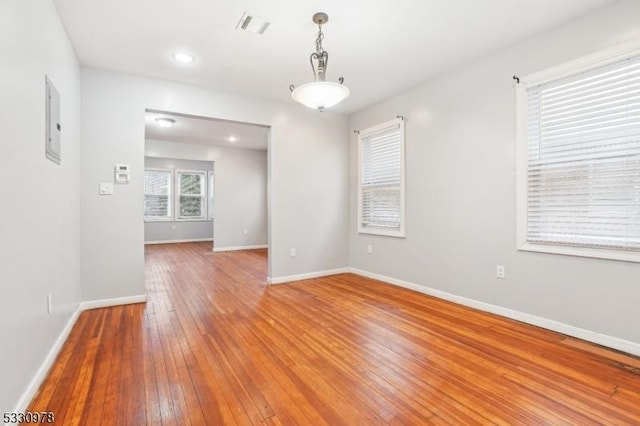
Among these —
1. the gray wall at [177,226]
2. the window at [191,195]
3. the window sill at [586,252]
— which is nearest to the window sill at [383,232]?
the window sill at [586,252]

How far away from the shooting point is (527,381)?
1916 mm

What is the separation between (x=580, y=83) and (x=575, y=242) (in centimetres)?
131

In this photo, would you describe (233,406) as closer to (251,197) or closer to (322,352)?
(322,352)

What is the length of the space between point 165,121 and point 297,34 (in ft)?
13.8

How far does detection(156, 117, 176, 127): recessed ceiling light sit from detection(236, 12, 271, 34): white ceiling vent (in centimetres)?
384

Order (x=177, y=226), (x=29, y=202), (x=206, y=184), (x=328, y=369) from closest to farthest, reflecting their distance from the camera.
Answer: (x=29, y=202), (x=328, y=369), (x=177, y=226), (x=206, y=184)

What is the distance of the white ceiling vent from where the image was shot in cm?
253

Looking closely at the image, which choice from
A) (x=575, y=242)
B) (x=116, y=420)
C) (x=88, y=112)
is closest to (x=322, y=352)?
(x=116, y=420)

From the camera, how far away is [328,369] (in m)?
2.08

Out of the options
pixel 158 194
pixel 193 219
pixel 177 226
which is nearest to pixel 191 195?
pixel 193 219

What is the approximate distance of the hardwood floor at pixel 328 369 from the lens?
1.63 m

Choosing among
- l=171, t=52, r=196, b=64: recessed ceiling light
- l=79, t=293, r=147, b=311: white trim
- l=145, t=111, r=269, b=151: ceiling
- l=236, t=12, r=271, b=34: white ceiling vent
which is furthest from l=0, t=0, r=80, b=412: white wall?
l=145, t=111, r=269, b=151: ceiling

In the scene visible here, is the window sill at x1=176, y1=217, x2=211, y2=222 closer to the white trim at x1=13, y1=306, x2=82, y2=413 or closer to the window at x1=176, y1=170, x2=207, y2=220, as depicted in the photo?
the window at x1=176, y1=170, x2=207, y2=220

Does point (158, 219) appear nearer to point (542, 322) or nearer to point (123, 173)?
point (123, 173)
